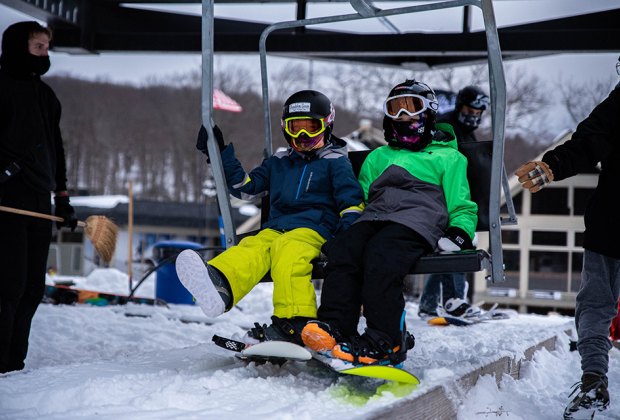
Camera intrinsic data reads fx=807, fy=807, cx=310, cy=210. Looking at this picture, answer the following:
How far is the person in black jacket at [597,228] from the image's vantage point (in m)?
3.70

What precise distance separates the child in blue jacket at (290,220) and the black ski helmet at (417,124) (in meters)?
0.31

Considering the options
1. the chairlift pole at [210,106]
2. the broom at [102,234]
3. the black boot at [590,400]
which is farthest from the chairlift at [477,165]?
the broom at [102,234]

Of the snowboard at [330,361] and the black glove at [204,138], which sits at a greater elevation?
the black glove at [204,138]

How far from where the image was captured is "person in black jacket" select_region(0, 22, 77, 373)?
4309mm

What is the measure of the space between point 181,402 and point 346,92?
28.3 meters

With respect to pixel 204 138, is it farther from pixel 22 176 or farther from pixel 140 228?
pixel 140 228

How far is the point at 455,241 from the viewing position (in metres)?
4.00

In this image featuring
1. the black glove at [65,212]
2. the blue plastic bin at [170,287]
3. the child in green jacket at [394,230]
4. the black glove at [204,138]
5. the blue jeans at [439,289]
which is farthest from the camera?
the blue plastic bin at [170,287]

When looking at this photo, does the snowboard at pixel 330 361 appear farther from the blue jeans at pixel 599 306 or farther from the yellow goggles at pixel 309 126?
the yellow goggles at pixel 309 126

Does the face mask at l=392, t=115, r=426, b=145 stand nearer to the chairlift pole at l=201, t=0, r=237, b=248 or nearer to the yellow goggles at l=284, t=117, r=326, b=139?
the yellow goggles at l=284, t=117, r=326, b=139

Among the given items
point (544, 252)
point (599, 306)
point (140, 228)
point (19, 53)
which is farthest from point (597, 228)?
point (140, 228)

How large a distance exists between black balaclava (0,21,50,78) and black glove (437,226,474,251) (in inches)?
97.3

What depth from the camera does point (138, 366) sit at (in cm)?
393

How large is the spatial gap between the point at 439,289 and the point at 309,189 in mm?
3538
